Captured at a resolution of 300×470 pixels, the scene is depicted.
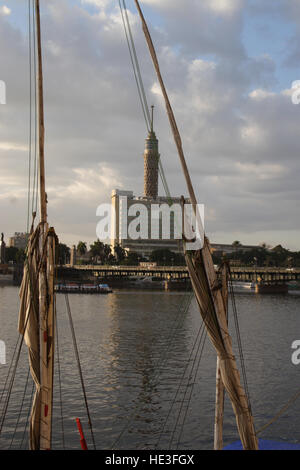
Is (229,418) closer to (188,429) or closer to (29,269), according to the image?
(188,429)

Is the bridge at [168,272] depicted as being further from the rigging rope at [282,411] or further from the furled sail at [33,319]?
the furled sail at [33,319]

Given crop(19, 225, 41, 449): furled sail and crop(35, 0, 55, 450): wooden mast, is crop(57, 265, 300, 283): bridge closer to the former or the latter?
crop(19, 225, 41, 449): furled sail

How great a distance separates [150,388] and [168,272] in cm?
14595

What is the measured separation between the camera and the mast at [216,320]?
51.3 ft

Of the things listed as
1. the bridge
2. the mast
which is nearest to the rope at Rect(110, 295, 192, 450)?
the mast

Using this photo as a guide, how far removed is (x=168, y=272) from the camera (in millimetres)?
180750

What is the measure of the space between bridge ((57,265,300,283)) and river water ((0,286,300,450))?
9691 centimetres

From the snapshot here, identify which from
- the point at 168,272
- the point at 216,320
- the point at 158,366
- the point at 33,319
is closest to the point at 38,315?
the point at 33,319

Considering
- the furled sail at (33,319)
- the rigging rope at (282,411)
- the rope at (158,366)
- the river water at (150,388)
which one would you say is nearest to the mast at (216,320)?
the furled sail at (33,319)

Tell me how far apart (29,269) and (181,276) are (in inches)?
6692

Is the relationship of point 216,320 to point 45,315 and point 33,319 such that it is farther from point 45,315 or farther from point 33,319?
point 33,319

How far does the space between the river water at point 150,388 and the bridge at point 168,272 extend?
9691 centimetres

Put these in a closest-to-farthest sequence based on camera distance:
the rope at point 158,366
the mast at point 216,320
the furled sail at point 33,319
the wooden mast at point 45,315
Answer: the wooden mast at point 45,315
the furled sail at point 33,319
the mast at point 216,320
the rope at point 158,366

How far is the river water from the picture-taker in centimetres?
2575
